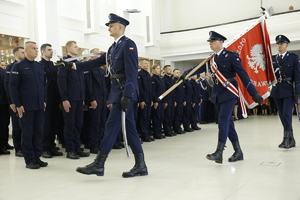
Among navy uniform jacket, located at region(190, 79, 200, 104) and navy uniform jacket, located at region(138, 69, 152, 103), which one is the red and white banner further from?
navy uniform jacket, located at region(190, 79, 200, 104)

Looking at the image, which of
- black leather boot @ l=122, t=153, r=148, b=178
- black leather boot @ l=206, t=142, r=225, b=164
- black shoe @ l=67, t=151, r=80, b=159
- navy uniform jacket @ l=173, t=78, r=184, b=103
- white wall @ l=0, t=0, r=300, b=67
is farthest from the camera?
white wall @ l=0, t=0, r=300, b=67

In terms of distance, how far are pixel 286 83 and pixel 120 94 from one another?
2855 mm

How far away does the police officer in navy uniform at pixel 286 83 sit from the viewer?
548cm

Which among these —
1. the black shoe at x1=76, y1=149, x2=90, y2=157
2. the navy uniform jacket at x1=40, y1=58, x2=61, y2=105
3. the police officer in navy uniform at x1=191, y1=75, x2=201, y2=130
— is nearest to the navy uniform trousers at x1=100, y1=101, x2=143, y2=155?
the black shoe at x1=76, y1=149, x2=90, y2=157

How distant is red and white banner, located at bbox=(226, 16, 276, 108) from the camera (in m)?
5.02

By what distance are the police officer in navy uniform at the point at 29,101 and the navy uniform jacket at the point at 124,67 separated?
1.16m

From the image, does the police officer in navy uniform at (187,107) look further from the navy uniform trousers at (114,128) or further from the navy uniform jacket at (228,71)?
the navy uniform trousers at (114,128)

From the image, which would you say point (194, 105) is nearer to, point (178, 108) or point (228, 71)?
point (178, 108)

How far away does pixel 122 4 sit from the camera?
13.6 metres

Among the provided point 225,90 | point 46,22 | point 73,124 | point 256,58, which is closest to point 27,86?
point 73,124

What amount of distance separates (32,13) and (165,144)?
5.55m

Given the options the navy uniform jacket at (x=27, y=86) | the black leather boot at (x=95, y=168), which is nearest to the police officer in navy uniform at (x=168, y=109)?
the navy uniform jacket at (x=27, y=86)

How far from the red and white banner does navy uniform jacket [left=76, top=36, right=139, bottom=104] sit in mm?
1722

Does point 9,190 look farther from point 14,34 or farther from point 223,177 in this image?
point 14,34
